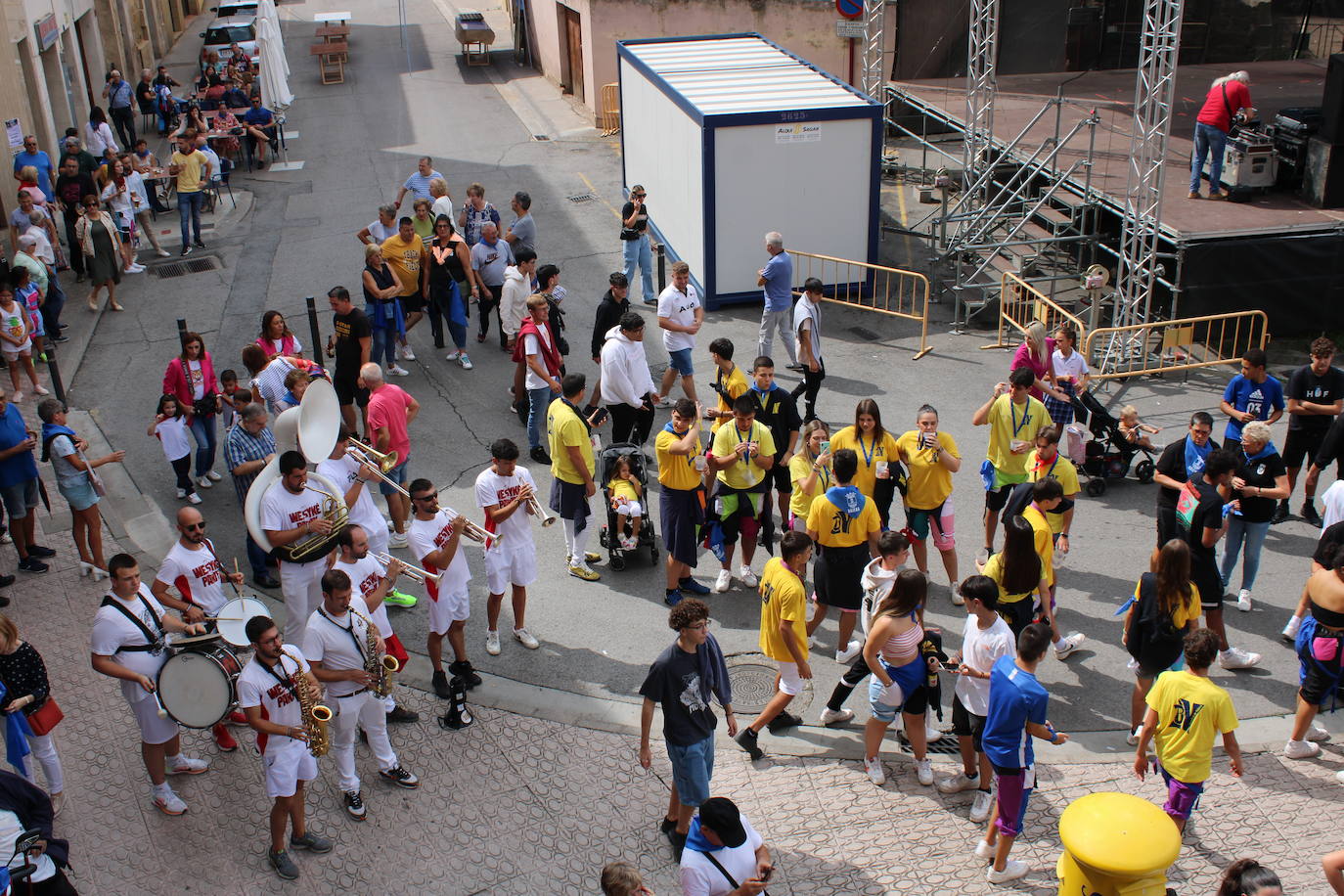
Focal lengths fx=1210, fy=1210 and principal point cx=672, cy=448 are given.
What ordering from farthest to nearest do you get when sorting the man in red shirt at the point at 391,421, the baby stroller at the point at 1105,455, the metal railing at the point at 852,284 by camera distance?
1. the metal railing at the point at 852,284
2. the baby stroller at the point at 1105,455
3. the man in red shirt at the point at 391,421

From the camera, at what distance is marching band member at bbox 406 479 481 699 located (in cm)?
820

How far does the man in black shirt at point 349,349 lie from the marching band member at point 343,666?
16.0ft

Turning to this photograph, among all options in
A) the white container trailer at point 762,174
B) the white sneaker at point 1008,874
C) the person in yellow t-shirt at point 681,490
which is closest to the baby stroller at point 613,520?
the person in yellow t-shirt at point 681,490

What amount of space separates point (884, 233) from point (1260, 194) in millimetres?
5381

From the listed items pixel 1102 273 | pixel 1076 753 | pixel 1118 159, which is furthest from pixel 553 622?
pixel 1118 159

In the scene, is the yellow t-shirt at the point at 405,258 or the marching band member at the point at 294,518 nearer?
the marching band member at the point at 294,518

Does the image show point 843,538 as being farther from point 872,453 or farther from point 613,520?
point 613,520

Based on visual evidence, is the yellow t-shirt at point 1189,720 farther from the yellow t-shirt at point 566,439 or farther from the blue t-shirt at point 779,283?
the blue t-shirt at point 779,283

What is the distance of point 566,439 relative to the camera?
31.0 ft

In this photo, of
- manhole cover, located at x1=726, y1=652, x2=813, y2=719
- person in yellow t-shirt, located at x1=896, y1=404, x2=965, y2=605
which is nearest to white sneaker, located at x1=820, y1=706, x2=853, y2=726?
manhole cover, located at x1=726, y1=652, x2=813, y2=719

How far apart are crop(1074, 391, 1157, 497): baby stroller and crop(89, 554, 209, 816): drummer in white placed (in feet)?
26.6

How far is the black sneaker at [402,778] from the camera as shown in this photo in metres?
7.77

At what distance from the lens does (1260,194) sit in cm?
1658

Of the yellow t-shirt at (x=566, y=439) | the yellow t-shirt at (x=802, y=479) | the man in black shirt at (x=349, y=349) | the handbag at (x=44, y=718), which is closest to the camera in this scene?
the handbag at (x=44, y=718)
